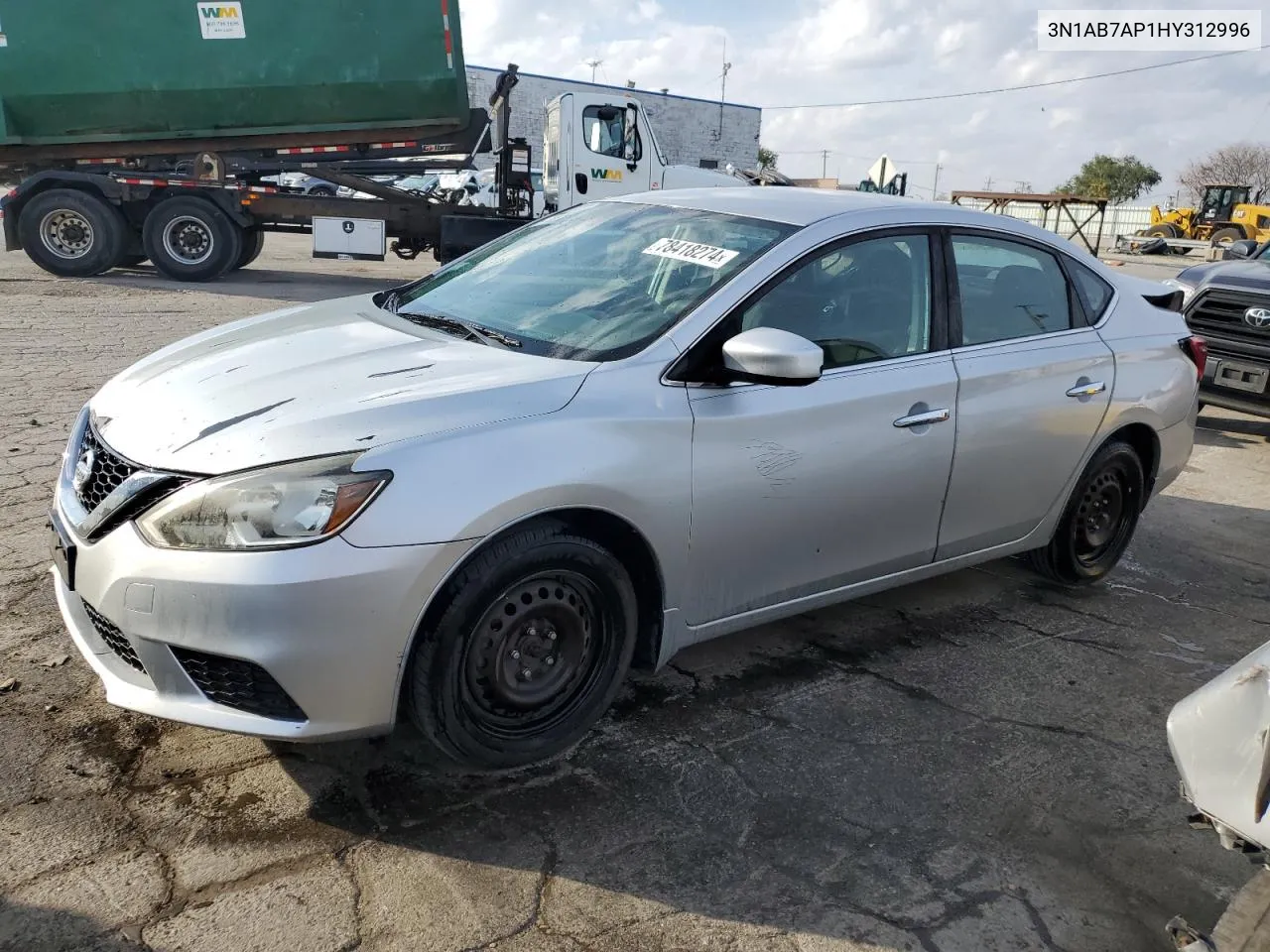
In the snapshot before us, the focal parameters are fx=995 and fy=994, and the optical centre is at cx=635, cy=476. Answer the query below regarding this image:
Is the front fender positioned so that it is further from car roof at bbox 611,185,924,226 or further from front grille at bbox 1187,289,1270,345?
front grille at bbox 1187,289,1270,345

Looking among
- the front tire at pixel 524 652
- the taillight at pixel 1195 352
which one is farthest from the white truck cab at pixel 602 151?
the front tire at pixel 524 652

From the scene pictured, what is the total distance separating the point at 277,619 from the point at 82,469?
0.92 m

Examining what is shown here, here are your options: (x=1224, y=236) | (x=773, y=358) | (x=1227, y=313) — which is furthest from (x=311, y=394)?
A: (x=1224, y=236)

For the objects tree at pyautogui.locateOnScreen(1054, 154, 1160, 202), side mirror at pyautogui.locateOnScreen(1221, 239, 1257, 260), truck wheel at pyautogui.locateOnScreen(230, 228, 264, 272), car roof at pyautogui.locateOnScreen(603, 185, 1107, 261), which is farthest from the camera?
tree at pyautogui.locateOnScreen(1054, 154, 1160, 202)

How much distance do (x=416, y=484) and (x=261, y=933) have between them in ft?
3.49

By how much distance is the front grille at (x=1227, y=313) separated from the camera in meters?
7.64

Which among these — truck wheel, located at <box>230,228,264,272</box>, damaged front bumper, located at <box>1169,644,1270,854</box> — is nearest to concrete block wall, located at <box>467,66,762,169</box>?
truck wheel, located at <box>230,228,264,272</box>

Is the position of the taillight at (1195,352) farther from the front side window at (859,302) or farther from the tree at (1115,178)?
the tree at (1115,178)

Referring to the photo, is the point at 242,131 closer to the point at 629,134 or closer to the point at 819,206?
the point at 629,134

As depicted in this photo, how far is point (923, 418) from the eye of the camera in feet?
11.4

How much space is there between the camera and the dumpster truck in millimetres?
12477

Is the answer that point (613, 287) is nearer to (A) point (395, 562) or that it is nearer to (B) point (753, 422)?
(B) point (753, 422)

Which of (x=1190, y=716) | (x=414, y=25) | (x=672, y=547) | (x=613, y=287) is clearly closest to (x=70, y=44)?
(x=414, y=25)

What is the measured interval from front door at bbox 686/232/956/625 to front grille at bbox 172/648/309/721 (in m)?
1.21
